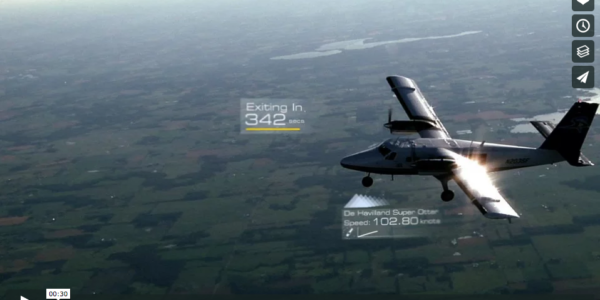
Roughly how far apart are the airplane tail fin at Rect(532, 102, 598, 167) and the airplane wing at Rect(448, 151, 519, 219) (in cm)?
800

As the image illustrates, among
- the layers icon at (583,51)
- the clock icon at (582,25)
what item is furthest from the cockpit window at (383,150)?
the layers icon at (583,51)

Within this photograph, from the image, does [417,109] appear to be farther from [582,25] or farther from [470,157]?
[582,25]

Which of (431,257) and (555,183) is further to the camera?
(555,183)

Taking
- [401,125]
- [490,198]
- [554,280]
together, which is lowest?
[554,280]

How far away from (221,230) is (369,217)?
39683 mm

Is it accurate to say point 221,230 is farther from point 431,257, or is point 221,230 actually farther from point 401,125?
point 401,125

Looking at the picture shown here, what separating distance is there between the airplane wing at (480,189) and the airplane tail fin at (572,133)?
8002mm

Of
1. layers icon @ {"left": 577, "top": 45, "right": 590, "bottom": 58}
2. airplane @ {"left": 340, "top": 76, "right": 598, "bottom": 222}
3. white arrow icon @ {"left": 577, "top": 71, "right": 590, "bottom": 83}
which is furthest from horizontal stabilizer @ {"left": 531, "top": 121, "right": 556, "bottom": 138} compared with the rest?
layers icon @ {"left": 577, "top": 45, "right": 590, "bottom": 58}

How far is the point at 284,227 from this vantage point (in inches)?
6467

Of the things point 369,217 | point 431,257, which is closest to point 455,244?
point 431,257

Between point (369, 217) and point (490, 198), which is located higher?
point (490, 198)

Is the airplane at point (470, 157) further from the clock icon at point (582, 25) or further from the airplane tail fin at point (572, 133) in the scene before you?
the clock icon at point (582, 25)

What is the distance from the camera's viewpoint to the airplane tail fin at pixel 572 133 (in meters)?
65.1

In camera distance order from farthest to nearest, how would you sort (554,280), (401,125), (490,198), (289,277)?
(289,277) < (554,280) < (401,125) < (490,198)
